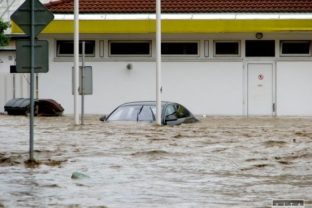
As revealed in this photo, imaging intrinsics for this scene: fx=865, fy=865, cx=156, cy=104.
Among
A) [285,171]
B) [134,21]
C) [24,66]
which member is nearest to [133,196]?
[285,171]

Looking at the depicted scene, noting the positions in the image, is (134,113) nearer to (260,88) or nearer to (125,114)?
(125,114)

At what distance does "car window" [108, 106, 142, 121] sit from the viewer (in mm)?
24156

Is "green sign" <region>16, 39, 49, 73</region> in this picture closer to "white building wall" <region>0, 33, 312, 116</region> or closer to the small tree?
"white building wall" <region>0, 33, 312, 116</region>

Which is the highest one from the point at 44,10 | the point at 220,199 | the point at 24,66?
the point at 44,10

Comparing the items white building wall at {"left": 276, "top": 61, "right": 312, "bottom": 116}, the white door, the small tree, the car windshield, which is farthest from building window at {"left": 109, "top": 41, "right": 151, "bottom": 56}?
the car windshield

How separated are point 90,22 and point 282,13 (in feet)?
25.1

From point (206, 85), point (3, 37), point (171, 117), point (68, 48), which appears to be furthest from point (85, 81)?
Answer: point (3, 37)

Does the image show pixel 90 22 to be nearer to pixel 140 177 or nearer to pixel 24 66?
pixel 24 66

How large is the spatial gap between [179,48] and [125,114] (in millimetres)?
11393

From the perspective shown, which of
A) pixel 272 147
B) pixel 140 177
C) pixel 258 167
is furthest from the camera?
pixel 272 147

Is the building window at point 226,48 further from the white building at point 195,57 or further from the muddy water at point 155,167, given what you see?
the muddy water at point 155,167

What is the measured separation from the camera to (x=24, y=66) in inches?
623

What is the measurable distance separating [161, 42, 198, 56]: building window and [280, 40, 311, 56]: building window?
354 centimetres

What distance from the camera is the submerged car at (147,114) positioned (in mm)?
24391
